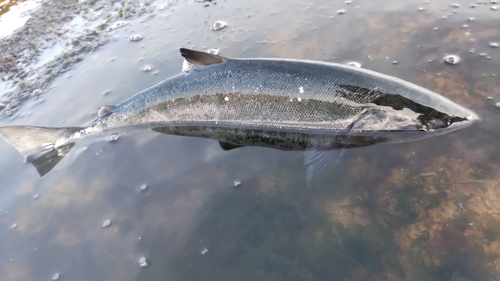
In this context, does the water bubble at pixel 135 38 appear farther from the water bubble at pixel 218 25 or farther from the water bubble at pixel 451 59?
the water bubble at pixel 451 59

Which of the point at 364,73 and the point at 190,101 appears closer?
the point at 364,73

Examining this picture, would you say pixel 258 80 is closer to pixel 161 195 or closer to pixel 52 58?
pixel 161 195

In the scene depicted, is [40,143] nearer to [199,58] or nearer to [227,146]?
[199,58]

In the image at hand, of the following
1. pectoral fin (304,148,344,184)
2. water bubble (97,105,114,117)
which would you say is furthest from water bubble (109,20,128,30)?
pectoral fin (304,148,344,184)

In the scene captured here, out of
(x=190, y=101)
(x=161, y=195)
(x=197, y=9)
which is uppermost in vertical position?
(x=197, y=9)

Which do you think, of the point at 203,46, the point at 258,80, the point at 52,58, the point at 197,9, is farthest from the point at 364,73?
the point at 52,58

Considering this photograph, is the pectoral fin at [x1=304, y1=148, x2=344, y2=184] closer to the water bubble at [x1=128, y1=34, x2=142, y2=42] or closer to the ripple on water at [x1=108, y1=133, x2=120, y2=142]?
the ripple on water at [x1=108, y1=133, x2=120, y2=142]
